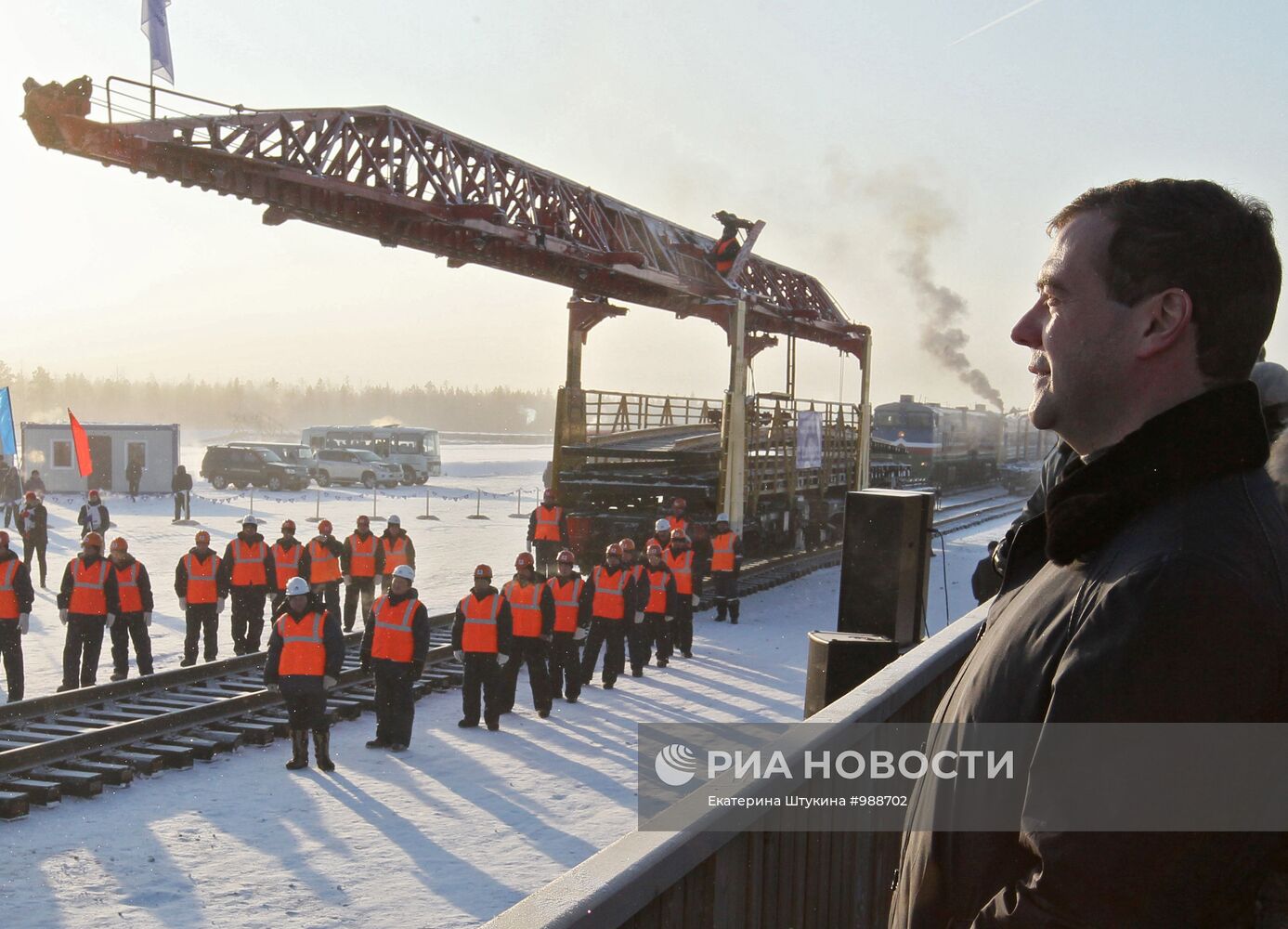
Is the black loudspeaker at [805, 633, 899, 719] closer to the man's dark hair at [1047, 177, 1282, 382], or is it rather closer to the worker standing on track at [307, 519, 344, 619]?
the man's dark hair at [1047, 177, 1282, 382]

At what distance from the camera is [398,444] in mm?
49000

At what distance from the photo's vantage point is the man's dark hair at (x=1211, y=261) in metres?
1.50

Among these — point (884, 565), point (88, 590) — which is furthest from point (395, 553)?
point (884, 565)

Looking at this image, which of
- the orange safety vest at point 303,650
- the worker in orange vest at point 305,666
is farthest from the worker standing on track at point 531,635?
the orange safety vest at point 303,650

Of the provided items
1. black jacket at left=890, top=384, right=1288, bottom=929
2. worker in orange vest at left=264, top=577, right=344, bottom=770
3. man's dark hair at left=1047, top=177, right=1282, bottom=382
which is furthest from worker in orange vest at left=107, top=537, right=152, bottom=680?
man's dark hair at left=1047, top=177, right=1282, bottom=382

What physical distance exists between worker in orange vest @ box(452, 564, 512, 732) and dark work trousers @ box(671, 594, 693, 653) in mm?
3905

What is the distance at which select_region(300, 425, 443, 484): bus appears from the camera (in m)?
48.4

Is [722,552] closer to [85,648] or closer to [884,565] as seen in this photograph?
[85,648]

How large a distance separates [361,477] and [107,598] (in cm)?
3399

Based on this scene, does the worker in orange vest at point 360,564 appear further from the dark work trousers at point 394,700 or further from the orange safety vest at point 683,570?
the dark work trousers at point 394,700

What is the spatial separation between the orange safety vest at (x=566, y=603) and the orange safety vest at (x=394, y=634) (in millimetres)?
2099

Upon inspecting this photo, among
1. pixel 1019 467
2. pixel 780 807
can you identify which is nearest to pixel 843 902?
pixel 780 807

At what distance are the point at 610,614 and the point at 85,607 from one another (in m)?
5.53

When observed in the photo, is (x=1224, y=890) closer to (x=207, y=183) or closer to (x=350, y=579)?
(x=207, y=183)
